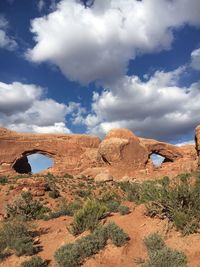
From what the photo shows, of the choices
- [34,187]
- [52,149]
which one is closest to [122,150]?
[52,149]

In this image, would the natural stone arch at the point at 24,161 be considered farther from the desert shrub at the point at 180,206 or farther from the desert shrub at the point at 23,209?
the desert shrub at the point at 180,206

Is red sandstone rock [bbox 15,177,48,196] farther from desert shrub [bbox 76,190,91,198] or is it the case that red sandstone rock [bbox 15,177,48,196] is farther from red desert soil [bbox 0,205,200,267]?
red desert soil [bbox 0,205,200,267]

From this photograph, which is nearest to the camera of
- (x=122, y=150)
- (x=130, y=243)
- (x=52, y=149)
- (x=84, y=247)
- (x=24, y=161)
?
(x=84, y=247)

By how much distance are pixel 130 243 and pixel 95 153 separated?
130 ft

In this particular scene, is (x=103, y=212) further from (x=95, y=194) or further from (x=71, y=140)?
(x=71, y=140)

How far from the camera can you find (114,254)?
10391mm

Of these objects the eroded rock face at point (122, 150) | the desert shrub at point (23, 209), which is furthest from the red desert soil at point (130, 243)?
the eroded rock face at point (122, 150)

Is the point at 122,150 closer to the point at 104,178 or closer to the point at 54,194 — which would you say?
the point at 104,178

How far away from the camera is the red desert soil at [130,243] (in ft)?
32.1

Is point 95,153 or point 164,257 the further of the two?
point 95,153

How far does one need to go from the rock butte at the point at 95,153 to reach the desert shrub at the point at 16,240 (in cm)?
2854

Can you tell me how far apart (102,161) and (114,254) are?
3702cm

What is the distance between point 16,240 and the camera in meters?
12.1

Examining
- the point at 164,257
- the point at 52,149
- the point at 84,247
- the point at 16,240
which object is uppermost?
the point at 52,149
